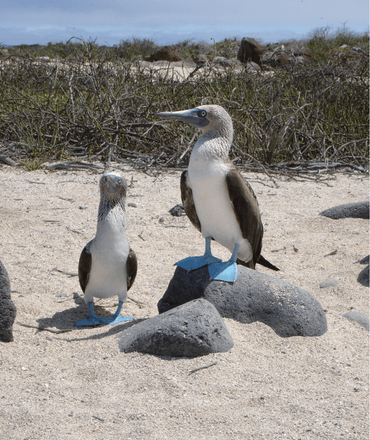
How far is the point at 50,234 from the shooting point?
14.0 feet

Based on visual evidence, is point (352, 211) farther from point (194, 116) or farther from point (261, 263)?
point (194, 116)

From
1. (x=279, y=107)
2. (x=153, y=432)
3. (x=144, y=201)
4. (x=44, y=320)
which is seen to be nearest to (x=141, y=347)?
(x=153, y=432)

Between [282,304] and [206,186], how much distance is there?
2.78 ft

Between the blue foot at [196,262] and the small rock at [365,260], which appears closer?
the blue foot at [196,262]

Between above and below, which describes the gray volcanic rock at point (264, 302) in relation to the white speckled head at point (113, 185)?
below

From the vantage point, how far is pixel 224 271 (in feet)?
9.36

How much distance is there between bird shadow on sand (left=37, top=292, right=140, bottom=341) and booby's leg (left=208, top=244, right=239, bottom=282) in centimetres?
59

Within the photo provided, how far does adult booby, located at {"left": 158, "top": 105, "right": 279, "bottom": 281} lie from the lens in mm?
2592

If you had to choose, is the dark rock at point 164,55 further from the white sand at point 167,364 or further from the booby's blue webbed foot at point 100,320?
the booby's blue webbed foot at point 100,320

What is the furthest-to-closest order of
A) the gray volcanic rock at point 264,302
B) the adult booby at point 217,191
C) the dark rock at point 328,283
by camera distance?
the dark rock at point 328,283 → the gray volcanic rock at point 264,302 → the adult booby at point 217,191

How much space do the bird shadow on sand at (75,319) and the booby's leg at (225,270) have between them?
59cm

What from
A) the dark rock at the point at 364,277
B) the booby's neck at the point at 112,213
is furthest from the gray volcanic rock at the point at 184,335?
the dark rock at the point at 364,277

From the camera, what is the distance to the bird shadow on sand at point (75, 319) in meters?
2.89

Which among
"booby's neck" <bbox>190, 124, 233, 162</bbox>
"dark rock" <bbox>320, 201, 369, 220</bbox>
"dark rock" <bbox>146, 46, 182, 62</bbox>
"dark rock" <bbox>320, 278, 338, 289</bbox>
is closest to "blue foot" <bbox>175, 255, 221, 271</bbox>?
"booby's neck" <bbox>190, 124, 233, 162</bbox>
